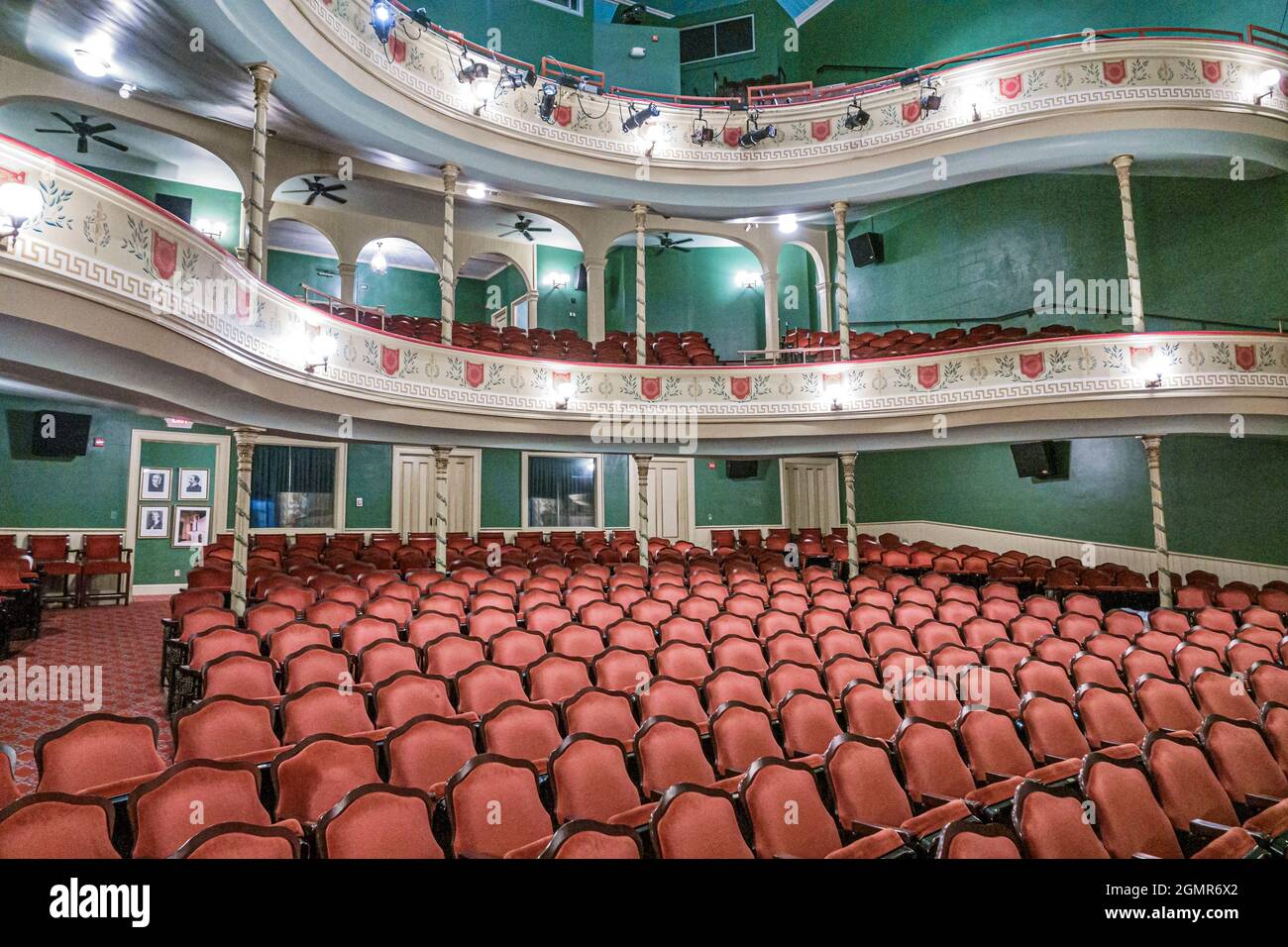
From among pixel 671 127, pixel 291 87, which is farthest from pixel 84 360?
pixel 671 127

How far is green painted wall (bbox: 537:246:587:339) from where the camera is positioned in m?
15.8

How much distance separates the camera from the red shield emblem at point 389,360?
8.35 meters

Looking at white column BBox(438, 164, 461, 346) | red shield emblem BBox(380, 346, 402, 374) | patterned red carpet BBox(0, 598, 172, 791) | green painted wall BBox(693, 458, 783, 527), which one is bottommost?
patterned red carpet BBox(0, 598, 172, 791)

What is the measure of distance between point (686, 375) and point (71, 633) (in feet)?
27.3

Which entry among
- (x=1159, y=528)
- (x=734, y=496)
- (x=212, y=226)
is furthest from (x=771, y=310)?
(x=212, y=226)

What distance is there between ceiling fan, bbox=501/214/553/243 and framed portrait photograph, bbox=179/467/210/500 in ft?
23.0

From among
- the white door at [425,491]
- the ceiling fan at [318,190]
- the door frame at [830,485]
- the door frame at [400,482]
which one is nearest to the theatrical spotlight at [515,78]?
the ceiling fan at [318,190]

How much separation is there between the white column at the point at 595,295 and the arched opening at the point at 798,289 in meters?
5.61

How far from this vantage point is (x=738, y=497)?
55.0ft

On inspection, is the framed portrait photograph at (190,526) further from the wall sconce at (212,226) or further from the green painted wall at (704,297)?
the green painted wall at (704,297)

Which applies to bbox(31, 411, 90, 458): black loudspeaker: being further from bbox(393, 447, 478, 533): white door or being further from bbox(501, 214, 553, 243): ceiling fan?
bbox(501, 214, 553, 243): ceiling fan

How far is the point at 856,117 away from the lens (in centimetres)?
1178

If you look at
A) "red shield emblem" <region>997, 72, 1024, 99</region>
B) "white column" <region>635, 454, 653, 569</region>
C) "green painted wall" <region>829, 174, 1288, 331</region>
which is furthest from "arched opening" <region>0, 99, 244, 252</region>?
"green painted wall" <region>829, 174, 1288, 331</region>

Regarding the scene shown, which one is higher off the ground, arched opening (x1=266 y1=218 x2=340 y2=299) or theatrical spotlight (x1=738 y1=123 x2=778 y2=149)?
theatrical spotlight (x1=738 y1=123 x2=778 y2=149)
